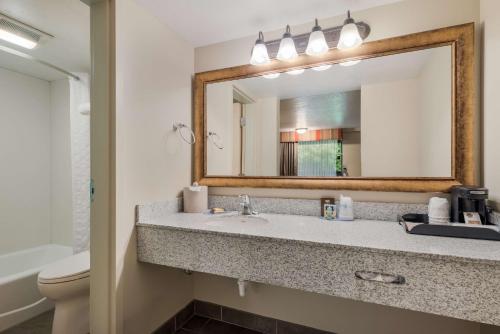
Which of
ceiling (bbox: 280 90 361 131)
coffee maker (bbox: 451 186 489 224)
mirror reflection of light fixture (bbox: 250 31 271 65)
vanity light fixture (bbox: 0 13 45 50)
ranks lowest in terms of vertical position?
coffee maker (bbox: 451 186 489 224)

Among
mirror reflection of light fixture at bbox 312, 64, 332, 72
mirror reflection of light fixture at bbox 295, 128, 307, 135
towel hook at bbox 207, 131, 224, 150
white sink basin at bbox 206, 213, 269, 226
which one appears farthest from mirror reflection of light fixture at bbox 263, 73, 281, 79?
white sink basin at bbox 206, 213, 269, 226

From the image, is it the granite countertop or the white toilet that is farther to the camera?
the white toilet

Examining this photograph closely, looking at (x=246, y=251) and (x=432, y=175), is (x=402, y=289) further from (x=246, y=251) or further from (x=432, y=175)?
(x=432, y=175)

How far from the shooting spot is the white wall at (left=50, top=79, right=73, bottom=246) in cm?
276

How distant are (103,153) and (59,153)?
6.86 feet

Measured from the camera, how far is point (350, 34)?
4.66 feet

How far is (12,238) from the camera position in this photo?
251 centimetres

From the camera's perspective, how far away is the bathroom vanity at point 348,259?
0.86 meters

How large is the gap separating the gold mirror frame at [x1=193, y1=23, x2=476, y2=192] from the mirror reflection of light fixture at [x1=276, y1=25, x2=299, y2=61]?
3.3 inches

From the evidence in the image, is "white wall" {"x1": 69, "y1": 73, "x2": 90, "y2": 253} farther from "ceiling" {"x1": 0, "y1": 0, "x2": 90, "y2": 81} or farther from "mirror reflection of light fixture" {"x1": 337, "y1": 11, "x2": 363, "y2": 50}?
"mirror reflection of light fixture" {"x1": 337, "y1": 11, "x2": 363, "y2": 50}

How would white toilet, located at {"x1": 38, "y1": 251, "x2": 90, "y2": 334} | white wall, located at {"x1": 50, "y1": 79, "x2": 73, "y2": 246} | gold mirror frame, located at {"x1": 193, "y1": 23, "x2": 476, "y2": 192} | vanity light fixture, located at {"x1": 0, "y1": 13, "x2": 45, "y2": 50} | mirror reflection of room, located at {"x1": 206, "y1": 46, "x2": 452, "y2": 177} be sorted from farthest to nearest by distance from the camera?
white wall, located at {"x1": 50, "y1": 79, "x2": 73, "y2": 246} < vanity light fixture, located at {"x1": 0, "y1": 13, "x2": 45, "y2": 50} < white toilet, located at {"x1": 38, "y1": 251, "x2": 90, "y2": 334} < mirror reflection of room, located at {"x1": 206, "y1": 46, "x2": 452, "y2": 177} < gold mirror frame, located at {"x1": 193, "y1": 23, "x2": 476, "y2": 192}

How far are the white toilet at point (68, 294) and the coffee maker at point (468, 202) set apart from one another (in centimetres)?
223

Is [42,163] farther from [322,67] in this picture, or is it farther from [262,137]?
[322,67]

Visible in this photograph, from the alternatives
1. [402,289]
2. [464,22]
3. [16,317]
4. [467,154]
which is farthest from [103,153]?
[464,22]
